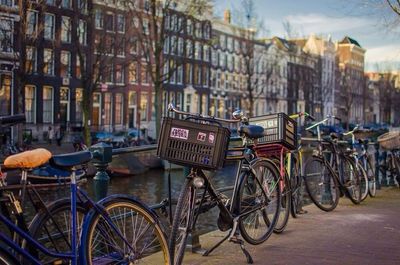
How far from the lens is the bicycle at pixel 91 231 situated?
3.07m

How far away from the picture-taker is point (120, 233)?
362 centimetres

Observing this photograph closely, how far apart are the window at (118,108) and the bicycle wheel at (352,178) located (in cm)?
3650

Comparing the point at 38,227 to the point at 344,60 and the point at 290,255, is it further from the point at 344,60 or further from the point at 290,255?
the point at 344,60

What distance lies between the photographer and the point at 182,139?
412 centimetres

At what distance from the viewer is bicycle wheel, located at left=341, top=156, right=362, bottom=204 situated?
26.6 ft

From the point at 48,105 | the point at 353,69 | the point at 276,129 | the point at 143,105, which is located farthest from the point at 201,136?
the point at 353,69

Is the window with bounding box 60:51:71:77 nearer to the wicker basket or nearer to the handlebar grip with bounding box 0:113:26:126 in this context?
the wicker basket

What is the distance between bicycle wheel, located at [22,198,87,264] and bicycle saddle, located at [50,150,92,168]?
0.74ft

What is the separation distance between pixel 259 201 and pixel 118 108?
129ft

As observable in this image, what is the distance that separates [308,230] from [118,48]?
26.6 m

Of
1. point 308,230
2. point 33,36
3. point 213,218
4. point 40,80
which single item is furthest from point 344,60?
point 308,230

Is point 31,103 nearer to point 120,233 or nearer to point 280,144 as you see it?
point 280,144

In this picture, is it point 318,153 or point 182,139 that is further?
point 318,153

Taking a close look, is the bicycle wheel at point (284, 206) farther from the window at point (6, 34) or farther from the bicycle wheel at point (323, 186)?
the window at point (6, 34)
